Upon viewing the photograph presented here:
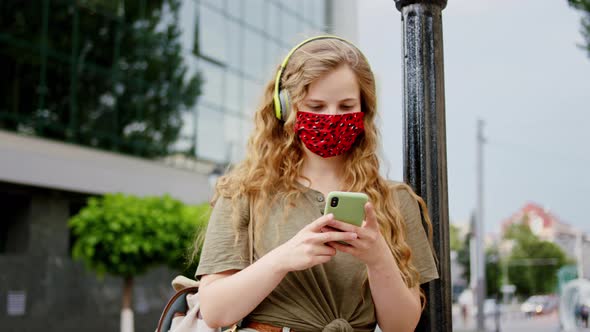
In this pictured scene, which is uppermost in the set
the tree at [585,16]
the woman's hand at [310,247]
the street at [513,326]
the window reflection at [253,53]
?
the window reflection at [253,53]

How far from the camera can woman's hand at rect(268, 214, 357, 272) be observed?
68.1 inches

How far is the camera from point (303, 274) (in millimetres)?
2021

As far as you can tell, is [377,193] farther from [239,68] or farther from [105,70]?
[239,68]

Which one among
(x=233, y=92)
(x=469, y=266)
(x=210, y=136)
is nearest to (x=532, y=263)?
(x=469, y=266)

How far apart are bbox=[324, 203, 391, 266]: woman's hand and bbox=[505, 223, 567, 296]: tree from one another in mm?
88292

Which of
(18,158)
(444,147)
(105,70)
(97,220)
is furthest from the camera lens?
(105,70)

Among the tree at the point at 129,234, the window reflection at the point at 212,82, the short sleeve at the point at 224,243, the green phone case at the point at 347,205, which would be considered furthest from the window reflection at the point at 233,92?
the green phone case at the point at 347,205

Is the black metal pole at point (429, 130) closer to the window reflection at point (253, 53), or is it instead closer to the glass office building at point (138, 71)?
the glass office building at point (138, 71)

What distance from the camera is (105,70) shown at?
2194 centimetres

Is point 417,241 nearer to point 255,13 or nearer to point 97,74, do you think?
point 97,74

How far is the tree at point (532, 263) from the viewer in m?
85.9

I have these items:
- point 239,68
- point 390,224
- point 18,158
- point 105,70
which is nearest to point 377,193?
point 390,224

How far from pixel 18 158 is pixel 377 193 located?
1885 cm

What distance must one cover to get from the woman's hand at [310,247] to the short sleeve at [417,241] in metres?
0.44
